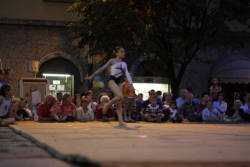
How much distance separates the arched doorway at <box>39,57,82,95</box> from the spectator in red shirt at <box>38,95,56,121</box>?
393 inches

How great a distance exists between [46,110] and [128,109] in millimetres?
2647

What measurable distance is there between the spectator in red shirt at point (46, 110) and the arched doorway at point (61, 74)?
9.99m

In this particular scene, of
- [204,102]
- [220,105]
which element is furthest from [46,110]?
[220,105]

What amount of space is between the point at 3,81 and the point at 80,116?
9.12 ft

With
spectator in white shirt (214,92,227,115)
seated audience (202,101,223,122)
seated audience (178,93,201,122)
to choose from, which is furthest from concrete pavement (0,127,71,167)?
spectator in white shirt (214,92,227,115)

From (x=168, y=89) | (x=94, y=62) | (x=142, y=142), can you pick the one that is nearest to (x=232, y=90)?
(x=168, y=89)

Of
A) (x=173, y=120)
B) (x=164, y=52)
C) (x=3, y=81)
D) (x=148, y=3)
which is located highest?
(x=148, y=3)

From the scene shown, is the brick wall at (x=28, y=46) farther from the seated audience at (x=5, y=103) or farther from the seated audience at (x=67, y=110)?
the seated audience at (x=5, y=103)

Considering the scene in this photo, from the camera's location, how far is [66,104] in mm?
14617

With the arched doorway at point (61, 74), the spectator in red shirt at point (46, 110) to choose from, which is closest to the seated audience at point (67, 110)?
the spectator in red shirt at point (46, 110)

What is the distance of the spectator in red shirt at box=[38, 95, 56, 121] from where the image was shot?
14.2 metres

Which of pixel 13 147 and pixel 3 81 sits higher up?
pixel 3 81

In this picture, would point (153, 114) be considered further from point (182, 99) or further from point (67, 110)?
point (67, 110)

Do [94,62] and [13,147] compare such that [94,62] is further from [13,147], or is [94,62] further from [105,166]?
[105,166]
